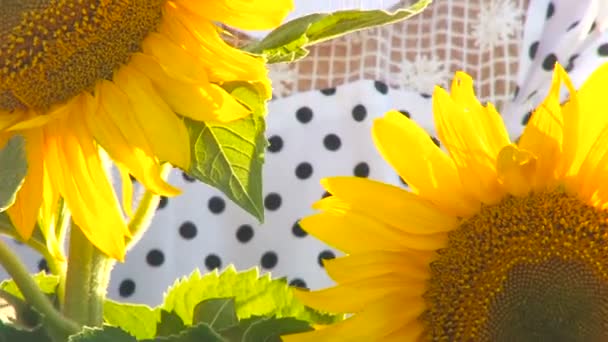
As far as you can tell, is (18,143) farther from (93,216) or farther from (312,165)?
(312,165)

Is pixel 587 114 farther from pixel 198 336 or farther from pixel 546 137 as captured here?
pixel 198 336

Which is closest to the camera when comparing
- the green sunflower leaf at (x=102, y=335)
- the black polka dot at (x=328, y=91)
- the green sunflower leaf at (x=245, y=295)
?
the green sunflower leaf at (x=102, y=335)

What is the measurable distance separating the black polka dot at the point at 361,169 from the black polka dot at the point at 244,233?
0.11 meters

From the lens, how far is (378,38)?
3.38 ft

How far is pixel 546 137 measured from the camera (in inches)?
17.5

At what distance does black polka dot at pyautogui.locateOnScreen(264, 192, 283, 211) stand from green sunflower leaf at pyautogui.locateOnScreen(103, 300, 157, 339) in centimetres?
45

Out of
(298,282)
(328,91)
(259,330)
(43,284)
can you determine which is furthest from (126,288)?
(259,330)

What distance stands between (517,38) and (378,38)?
0.14 m

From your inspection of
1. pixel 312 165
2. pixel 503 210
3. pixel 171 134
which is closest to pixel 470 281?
pixel 503 210

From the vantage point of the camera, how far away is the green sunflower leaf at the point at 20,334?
0.40 meters

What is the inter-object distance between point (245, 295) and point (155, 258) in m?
0.43

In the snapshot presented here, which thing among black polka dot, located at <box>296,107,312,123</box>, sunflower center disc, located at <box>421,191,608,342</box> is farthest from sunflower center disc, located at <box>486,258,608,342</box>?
black polka dot, located at <box>296,107,312,123</box>

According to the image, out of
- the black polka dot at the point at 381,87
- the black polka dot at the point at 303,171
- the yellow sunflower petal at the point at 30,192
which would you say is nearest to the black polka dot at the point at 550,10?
the black polka dot at the point at 381,87

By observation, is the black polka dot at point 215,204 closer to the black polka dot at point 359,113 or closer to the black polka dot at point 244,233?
the black polka dot at point 244,233
